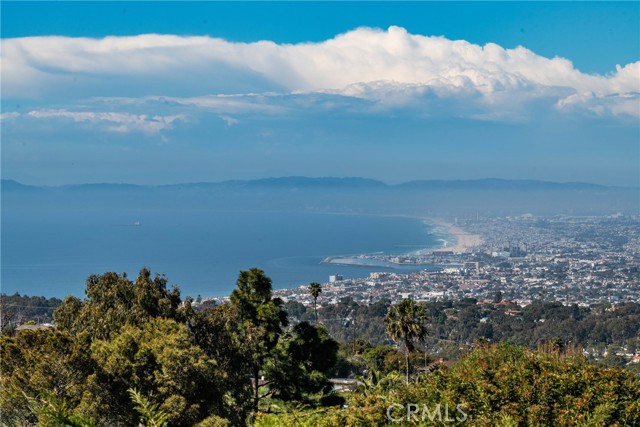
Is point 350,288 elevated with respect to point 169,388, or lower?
lower

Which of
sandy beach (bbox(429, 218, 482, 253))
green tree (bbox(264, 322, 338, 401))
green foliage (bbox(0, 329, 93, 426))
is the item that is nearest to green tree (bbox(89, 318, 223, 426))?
green foliage (bbox(0, 329, 93, 426))

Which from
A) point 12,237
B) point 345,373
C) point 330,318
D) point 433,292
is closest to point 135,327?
point 345,373

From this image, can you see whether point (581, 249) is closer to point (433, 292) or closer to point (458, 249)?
point (458, 249)

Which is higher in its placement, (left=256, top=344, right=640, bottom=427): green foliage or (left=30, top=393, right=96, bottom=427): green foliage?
(left=30, top=393, right=96, bottom=427): green foliage

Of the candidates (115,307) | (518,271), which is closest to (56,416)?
(115,307)
